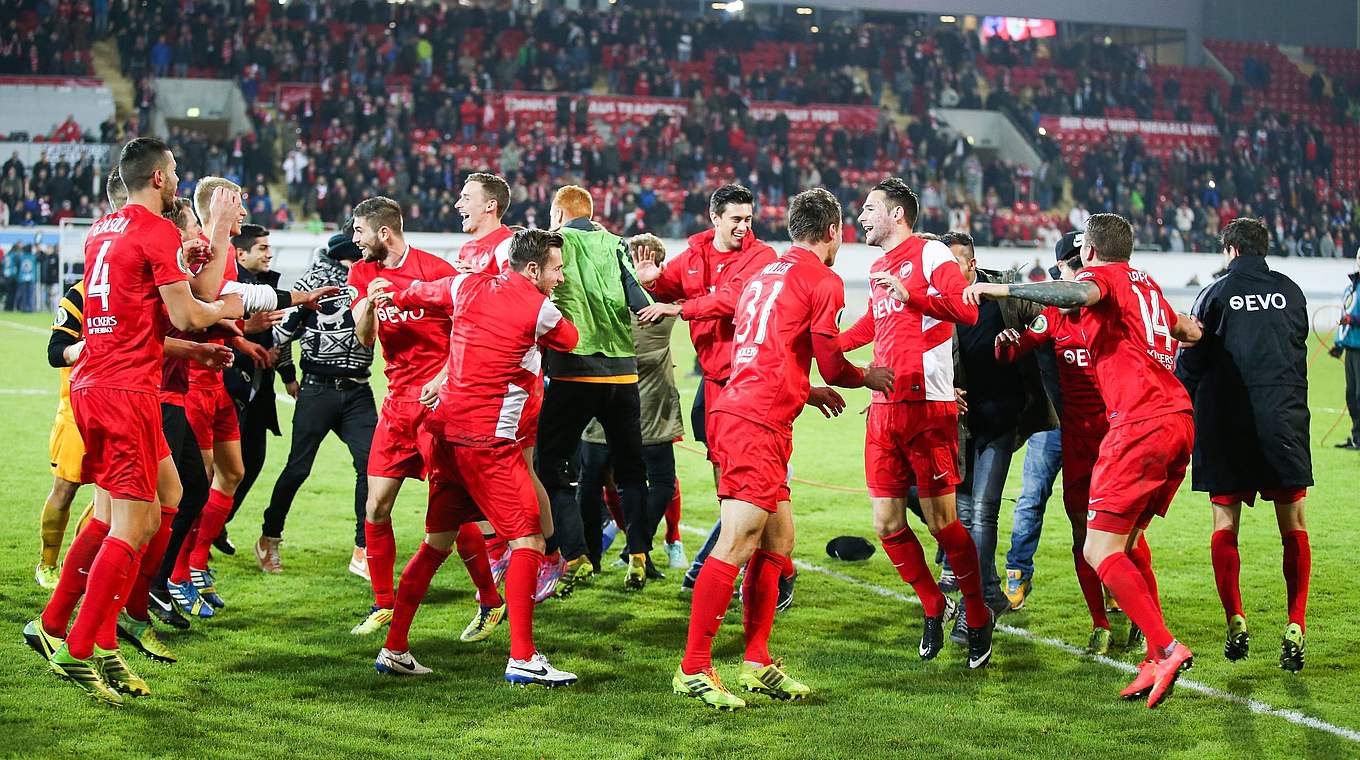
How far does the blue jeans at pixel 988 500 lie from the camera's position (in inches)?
280

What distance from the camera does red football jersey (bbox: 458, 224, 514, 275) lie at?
6867 mm

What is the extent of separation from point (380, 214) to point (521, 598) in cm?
228

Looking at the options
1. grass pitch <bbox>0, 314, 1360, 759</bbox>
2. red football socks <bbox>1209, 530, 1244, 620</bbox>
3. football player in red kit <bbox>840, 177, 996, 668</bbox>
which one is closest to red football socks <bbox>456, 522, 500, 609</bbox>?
grass pitch <bbox>0, 314, 1360, 759</bbox>

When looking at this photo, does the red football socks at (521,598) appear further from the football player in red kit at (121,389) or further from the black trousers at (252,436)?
the black trousers at (252,436)

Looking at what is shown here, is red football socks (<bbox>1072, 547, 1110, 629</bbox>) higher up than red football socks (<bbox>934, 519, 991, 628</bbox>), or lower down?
lower down

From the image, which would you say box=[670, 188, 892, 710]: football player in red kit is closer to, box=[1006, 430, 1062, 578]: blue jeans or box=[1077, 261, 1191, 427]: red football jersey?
box=[1077, 261, 1191, 427]: red football jersey

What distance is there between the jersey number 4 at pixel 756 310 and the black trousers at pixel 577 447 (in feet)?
5.69

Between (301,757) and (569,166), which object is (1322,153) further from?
(301,757)

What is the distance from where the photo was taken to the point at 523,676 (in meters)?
5.97

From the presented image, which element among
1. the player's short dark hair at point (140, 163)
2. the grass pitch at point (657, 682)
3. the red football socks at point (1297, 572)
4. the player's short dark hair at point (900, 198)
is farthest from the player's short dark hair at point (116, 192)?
the red football socks at point (1297, 572)

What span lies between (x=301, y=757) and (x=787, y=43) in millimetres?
40770

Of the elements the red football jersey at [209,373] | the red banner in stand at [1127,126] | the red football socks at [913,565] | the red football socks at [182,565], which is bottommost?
the red football socks at [182,565]

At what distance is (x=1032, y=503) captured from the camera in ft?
25.3

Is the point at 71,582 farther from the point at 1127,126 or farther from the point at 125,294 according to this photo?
the point at 1127,126
